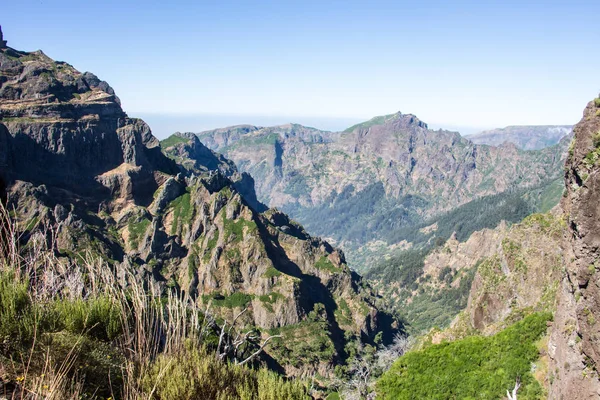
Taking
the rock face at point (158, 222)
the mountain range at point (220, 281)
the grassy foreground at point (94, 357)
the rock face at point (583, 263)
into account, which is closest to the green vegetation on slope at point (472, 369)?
the mountain range at point (220, 281)

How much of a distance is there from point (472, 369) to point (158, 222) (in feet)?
448

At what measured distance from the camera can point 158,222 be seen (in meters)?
157

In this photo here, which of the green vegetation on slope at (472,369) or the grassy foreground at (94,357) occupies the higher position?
the grassy foreground at (94,357)

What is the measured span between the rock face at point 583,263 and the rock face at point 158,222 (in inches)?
4004

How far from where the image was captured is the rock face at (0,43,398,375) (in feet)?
443

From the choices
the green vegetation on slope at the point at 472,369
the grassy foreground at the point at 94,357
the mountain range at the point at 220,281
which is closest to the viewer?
the grassy foreground at the point at 94,357

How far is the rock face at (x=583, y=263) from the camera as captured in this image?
21.7 meters

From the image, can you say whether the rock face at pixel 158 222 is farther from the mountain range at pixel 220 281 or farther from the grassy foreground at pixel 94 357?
the grassy foreground at pixel 94 357

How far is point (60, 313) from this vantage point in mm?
16078

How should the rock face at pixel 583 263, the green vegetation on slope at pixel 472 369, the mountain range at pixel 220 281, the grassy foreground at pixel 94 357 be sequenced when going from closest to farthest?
the grassy foreground at pixel 94 357 → the mountain range at pixel 220 281 → the rock face at pixel 583 263 → the green vegetation on slope at pixel 472 369

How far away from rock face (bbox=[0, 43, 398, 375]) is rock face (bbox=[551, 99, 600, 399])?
101707 mm

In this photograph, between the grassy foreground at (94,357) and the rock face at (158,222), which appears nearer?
the grassy foreground at (94,357)

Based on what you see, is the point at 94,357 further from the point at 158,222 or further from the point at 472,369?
the point at 158,222

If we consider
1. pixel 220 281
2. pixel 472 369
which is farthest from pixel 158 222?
pixel 472 369
